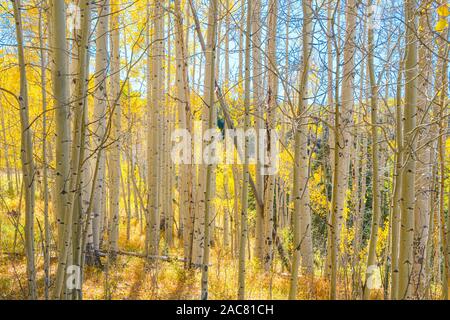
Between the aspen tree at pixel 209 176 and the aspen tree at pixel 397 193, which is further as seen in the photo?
the aspen tree at pixel 209 176

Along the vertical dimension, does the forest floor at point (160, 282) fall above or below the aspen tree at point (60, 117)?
below

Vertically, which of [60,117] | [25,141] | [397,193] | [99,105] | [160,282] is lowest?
[160,282]

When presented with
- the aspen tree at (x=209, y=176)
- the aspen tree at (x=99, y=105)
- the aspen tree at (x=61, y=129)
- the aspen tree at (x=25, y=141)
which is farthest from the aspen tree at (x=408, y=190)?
the aspen tree at (x=99, y=105)

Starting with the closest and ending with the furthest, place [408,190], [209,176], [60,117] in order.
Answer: [60,117] → [408,190] → [209,176]

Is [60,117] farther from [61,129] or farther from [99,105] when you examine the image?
[99,105]

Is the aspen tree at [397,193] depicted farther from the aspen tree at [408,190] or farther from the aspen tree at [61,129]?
the aspen tree at [61,129]

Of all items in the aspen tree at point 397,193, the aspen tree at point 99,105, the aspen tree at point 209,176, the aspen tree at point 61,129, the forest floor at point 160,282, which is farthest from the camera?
the aspen tree at point 99,105

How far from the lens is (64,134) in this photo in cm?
216

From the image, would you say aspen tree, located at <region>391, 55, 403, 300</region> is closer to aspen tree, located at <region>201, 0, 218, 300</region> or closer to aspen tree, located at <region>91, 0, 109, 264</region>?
aspen tree, located at <region>201, 0, 218, 300</region>

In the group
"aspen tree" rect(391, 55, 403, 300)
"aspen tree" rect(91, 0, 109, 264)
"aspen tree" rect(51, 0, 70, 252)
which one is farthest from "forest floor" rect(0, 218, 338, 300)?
"aspen tree" rect(51, 0, 70, 252)

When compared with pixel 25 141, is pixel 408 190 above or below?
below

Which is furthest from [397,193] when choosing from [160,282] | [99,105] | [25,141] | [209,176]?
[99,105]
